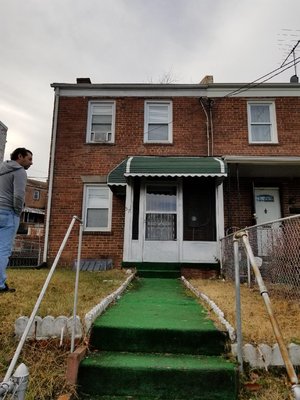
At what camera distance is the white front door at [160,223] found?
8.31 meters

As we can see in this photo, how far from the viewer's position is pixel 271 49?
957cm

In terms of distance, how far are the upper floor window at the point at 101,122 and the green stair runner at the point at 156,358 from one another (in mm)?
7557

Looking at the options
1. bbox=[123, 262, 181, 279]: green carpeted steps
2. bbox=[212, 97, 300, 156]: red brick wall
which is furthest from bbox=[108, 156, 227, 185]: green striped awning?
bbox=[123, 262, 181, 279]: green carpeted steps

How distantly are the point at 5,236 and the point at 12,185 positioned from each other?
2.32 feet

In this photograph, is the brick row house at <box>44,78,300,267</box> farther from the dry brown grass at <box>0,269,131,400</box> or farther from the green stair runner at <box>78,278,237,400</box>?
the green stair runner at <box>78,278,237,400</box>

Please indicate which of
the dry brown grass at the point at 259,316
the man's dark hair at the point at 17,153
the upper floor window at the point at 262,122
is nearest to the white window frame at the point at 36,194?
the upper floor window at the point at 262,122

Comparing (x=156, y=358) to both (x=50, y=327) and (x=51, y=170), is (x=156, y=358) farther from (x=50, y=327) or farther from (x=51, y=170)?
(x=51, y=170)

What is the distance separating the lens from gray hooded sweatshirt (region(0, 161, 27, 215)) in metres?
4.08

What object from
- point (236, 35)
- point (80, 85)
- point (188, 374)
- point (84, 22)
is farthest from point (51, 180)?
point (188, 374)

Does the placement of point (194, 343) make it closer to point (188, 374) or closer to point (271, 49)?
A: point (188, 374)

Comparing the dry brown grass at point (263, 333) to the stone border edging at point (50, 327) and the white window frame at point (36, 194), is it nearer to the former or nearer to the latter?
the stone border edging at point (50, 327)

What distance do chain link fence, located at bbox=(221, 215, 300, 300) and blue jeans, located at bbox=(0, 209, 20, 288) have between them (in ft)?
12.7

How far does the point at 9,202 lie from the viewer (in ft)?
13.6

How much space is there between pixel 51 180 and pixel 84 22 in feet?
16.1
